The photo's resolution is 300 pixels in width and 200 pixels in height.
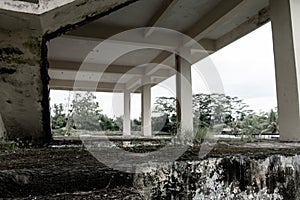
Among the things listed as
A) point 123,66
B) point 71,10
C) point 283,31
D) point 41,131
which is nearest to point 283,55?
point 283,31

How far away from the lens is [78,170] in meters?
0.59

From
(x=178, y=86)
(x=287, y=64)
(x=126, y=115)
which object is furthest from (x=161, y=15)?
(x=126, y=115)

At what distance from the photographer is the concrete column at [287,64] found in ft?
7.68

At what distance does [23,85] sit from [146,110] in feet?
20.6

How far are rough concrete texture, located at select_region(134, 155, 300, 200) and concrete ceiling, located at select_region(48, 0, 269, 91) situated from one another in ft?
9.28

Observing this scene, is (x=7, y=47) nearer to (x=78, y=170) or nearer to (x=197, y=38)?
(x=78, y=170)

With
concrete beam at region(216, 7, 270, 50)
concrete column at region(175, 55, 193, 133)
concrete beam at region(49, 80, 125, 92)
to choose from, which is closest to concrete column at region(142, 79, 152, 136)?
concrete beam at region(49, 80, 125, 92)

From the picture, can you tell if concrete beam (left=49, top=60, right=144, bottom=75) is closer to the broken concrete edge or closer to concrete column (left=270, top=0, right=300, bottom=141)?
concrete column (left=270, top=0, right=300, bottom=141)

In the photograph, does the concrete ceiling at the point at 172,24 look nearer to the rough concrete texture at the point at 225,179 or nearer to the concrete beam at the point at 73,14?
the concrete beam at the point at 73,14

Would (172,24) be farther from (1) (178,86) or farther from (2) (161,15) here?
(1) (178,86)

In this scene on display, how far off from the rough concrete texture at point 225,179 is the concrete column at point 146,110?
6.80 metres

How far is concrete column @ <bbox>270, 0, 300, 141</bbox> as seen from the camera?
2.34 m

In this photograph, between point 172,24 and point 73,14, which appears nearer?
point 73,14

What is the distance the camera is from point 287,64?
95.0 inches
